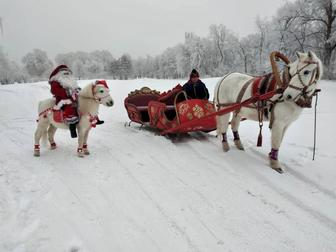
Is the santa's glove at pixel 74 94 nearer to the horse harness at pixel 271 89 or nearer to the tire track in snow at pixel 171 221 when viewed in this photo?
the tire track in snow at pixel 171 221

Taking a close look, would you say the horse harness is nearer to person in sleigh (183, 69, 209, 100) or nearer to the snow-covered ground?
the snow-covered ground

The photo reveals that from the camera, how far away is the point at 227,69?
162ft

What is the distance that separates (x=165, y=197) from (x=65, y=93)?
2.87 meters

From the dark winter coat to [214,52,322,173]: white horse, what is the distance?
84cm

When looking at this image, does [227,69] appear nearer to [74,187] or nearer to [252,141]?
[252,141]

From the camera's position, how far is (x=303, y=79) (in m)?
3.86

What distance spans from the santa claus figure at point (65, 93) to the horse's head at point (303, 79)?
3.80 meters

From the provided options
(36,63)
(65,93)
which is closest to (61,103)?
(65,93)

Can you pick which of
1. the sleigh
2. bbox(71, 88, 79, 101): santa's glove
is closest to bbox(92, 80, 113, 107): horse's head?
bbox(71, 88, 79, 101): santa's glove

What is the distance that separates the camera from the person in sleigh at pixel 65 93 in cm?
494

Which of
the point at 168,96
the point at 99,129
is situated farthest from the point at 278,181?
the point at 99,129

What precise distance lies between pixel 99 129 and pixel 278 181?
4.97 m

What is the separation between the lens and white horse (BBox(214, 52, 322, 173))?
387 centimetres

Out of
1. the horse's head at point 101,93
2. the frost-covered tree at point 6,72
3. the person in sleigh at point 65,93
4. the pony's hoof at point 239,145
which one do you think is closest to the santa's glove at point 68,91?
the person in sleigh at point 65,93
